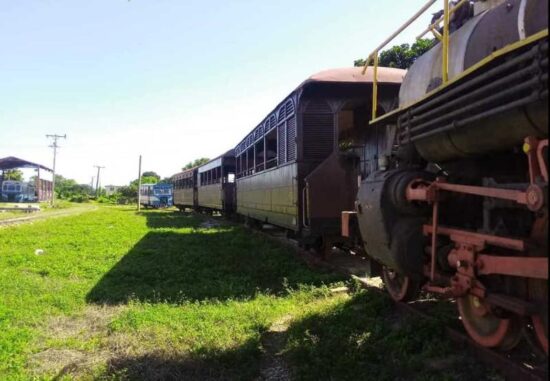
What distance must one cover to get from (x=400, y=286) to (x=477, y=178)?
1.72 meters

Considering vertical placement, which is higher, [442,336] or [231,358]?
[442,336]

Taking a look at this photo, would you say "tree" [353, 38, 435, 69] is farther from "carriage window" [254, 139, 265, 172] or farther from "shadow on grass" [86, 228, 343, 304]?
"shadow on grass" [86, 228, 343, 304]

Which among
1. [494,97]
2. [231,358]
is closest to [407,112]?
[494,97]

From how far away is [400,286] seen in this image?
5316mm

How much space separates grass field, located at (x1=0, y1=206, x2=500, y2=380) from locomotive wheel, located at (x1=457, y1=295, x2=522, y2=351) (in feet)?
0.88

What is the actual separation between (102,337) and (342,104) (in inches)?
206

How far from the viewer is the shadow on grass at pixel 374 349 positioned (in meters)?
3.97

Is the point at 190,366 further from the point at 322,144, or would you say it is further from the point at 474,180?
the point at 322,144

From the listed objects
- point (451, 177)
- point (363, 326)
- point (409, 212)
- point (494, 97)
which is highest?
point (494, 97)

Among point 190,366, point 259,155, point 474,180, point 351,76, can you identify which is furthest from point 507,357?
point 259,155

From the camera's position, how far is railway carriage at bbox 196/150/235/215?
22.1 m

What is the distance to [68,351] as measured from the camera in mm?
5191

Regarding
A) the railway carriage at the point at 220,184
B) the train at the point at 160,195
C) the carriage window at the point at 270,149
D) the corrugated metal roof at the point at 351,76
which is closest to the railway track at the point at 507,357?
the corrugated metal roof at the point at 351,76

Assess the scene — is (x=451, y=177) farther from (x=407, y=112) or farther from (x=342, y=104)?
(x=342, y=104)
